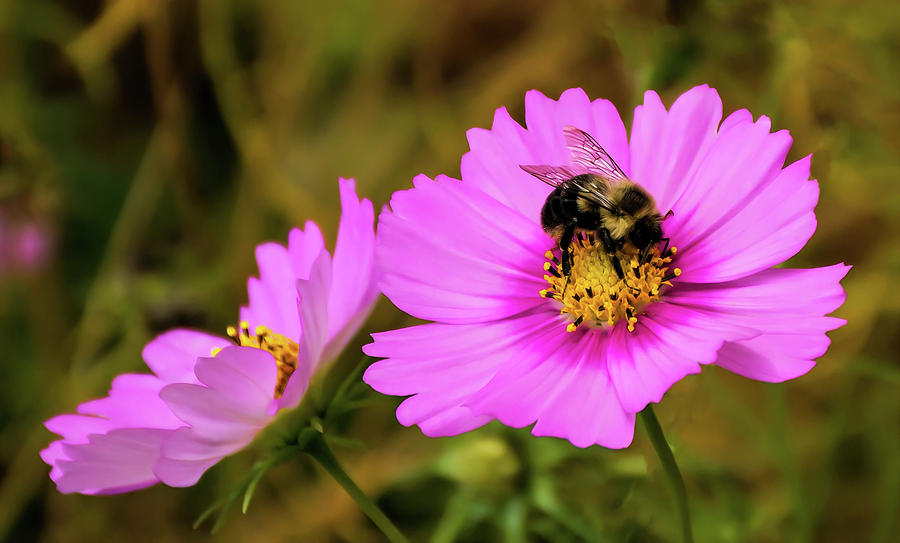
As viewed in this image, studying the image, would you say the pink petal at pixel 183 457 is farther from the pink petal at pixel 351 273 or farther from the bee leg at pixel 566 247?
the bee leg at pixel 566 247

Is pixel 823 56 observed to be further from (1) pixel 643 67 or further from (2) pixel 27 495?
(2) pixel 27 495

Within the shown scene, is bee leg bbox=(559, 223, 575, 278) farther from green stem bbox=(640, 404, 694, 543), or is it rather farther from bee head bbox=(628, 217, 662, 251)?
green stem bbox=(640, 404, 694, 543)

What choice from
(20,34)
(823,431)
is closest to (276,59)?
(20,34)

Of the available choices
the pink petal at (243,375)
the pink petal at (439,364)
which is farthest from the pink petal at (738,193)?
the pink petal at (243,375)

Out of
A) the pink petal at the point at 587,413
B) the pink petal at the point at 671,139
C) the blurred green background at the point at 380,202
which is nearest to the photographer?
the pink petal at the point at 587,413

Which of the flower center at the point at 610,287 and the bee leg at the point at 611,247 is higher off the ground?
the bee leg at the point at 611,247

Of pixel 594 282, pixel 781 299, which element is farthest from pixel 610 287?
pixel 781 299
